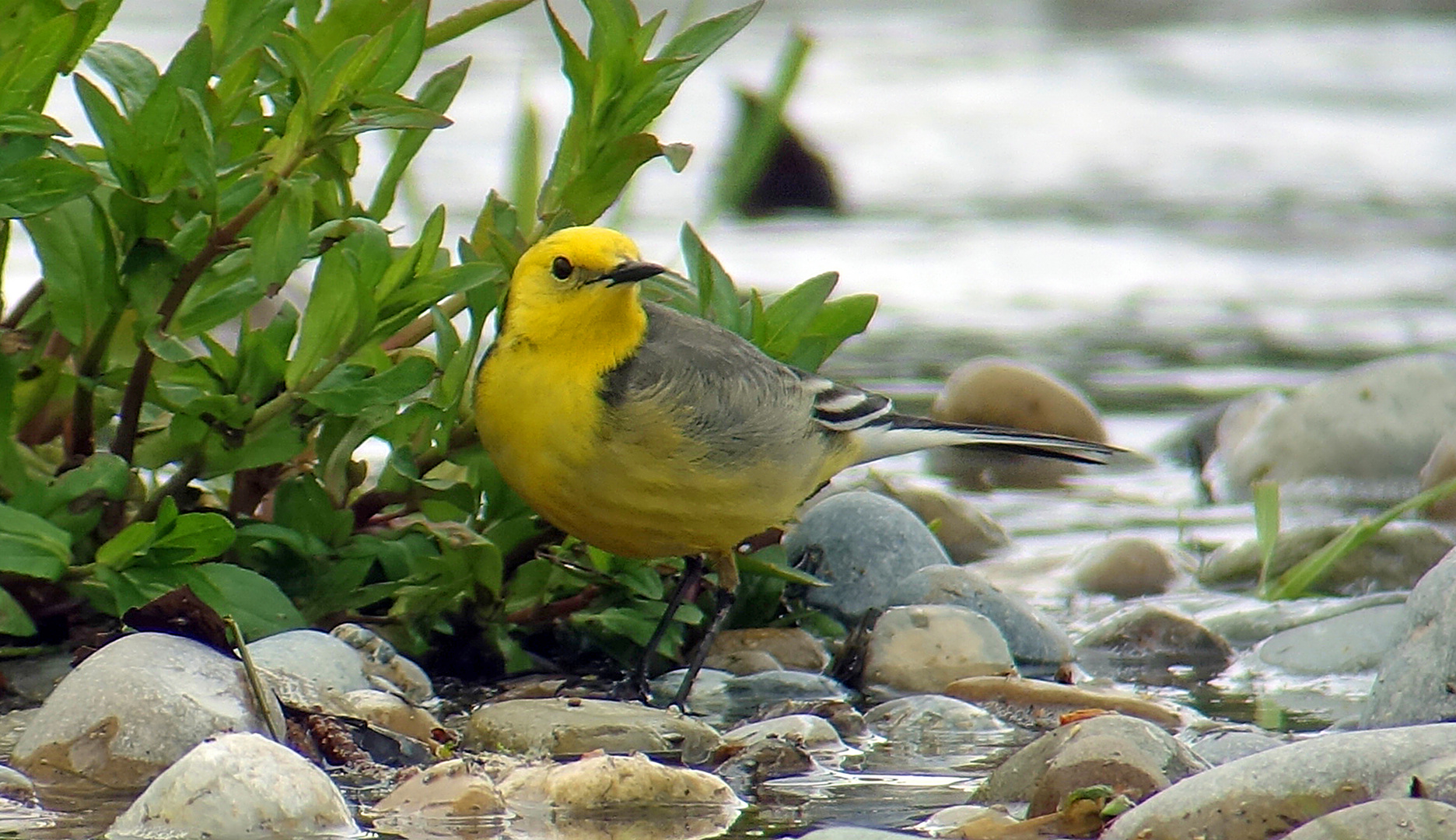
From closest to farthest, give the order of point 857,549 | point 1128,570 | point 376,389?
1. point 376,389
2. point 857,549
3. point 1128,570

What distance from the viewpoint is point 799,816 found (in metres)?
3.50

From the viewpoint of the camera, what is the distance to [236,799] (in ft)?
10.5

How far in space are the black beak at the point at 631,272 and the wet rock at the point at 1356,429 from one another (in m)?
3.43

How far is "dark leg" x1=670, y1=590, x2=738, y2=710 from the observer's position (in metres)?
4.47

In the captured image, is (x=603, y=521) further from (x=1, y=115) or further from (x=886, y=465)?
(x=886, y=465)

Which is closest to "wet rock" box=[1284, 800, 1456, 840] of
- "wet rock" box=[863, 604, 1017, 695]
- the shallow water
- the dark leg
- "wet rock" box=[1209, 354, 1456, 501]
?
the shallow water

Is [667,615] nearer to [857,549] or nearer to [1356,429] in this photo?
[857,549]

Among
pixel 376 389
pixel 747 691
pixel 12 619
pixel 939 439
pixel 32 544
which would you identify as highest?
pixel 376 389

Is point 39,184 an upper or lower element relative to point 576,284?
upper

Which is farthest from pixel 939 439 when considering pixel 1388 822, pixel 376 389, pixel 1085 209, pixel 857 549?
pixel 1085 209

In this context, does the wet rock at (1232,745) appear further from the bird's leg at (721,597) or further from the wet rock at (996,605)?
the bird's leg at (721,597)

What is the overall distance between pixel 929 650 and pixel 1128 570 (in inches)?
53.2

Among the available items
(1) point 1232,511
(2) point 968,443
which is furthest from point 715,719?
(1) point 1232,511

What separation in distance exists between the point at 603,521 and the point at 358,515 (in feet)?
1.90
